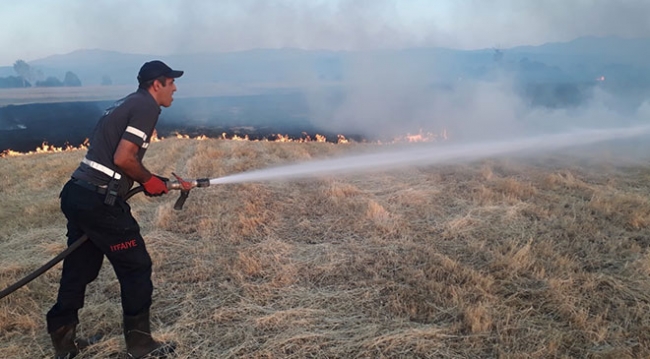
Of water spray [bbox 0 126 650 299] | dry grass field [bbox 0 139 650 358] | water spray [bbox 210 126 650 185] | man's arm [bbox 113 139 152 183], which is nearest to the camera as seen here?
man's arm [bbox 113 139 152 183]

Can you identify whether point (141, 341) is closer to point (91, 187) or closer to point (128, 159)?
point (91, 187)

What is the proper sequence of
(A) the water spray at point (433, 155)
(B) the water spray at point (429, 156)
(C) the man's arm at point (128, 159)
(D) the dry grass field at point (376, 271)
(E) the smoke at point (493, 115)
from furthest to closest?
(E) the smoke at point (493, 115)
(A) the water spray at point (433, 155)
(B) the water spray at point (429, 156)
(D) the dry grass field at point (376, 271)
(C) the man's arm at point (128, 159)

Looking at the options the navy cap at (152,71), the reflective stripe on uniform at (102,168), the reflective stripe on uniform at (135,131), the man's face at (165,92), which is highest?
the navy cap at (152,71)

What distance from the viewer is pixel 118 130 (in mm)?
2762

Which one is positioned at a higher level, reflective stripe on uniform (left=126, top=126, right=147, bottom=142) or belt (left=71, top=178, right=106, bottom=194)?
reflective stripe on uniform (left=126, top=126, right=147, bottom=142)

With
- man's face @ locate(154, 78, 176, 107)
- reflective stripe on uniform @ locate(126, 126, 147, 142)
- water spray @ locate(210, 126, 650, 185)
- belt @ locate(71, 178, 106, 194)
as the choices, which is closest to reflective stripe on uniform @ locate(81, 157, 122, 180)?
belt @ locate(71, 178, 106, 194)

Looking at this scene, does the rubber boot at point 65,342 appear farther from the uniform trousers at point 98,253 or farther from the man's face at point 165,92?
the man's face at point 165,92

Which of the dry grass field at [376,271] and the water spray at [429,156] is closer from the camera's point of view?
the dry grass field at [376,271]

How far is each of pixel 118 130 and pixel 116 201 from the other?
20.4 inches

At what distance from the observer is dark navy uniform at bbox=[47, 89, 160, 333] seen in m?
2.76

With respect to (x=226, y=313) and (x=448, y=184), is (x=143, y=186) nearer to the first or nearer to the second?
(x=226, y=313)

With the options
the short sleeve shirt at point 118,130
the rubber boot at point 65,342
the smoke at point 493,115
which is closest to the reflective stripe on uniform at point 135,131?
the short sleeve shirt at point 118,130

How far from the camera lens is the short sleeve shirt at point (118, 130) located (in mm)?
2748

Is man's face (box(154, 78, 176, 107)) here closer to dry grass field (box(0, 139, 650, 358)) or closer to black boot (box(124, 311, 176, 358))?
A: black boot (box(124, 311, 176, 358))
